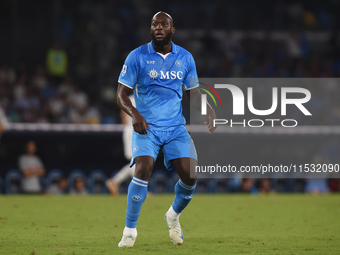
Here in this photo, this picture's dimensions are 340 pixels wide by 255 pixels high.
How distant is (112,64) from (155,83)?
44.1 feet

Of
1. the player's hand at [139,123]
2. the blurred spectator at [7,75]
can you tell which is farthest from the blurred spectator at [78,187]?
the player's hand at [139,123]

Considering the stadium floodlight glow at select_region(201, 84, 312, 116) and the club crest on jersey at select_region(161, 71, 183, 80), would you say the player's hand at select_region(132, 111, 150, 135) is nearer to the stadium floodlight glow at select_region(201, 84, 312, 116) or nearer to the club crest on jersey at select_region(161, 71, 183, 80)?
the club crest on jersey at select_region(161, 71, 183, 80)

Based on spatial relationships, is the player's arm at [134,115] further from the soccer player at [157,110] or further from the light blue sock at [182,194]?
the light blue sock at [182,194]

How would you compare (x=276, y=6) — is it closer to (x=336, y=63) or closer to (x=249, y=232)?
(x=336, y=63)

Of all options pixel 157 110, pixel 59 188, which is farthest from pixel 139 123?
pixel 59 188

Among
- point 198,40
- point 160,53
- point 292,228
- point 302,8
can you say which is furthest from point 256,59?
point 160,53

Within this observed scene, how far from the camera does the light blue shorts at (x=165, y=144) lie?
619cm

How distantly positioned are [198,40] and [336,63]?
17.3 ft

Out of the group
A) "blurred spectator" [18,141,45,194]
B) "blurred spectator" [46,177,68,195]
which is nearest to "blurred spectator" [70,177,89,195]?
"blurred spectator" [46,177,68,195]

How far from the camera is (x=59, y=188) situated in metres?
15.8

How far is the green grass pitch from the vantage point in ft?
19.9

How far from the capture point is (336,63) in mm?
21453

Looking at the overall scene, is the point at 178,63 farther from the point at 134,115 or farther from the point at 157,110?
the point at 134,115

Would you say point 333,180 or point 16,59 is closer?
point 333,180
